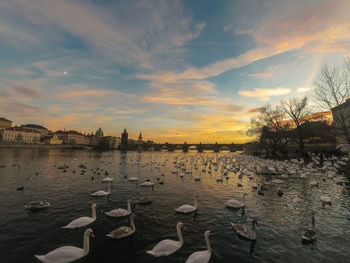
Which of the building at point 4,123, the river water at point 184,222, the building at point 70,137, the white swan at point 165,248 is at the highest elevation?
the building at point 4,123

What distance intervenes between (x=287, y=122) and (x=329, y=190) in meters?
39.3

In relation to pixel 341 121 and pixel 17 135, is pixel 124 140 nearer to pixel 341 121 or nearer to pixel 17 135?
pixel 17 135

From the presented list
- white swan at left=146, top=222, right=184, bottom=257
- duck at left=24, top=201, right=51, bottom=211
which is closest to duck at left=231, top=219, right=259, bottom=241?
white swan at left=146, top=222, right=184, bottom=257

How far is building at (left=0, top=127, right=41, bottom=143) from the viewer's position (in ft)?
413

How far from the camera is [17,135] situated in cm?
13088

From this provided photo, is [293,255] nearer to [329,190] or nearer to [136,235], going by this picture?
[136,235]

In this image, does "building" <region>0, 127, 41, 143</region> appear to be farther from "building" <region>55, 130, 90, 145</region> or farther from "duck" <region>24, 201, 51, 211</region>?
"duck" <region>24, 201, 51, 211</region>

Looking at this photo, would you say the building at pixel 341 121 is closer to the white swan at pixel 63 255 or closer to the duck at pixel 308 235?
the duck at pixel 308 235

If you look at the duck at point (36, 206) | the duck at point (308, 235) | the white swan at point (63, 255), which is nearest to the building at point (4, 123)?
the duck at point (36, 206)

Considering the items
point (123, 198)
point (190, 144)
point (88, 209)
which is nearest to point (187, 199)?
point (123, 198)

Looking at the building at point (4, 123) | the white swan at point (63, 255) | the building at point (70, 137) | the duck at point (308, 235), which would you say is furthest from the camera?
the building at point (70, 137)

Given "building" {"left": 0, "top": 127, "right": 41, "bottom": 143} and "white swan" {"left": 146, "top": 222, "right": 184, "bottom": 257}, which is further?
"building" {"left": 0, "top": 127, "right": 41, "bottom": 143}

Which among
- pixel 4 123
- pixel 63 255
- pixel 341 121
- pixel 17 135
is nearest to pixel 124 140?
pixel 17 135

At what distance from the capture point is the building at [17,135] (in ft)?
413
